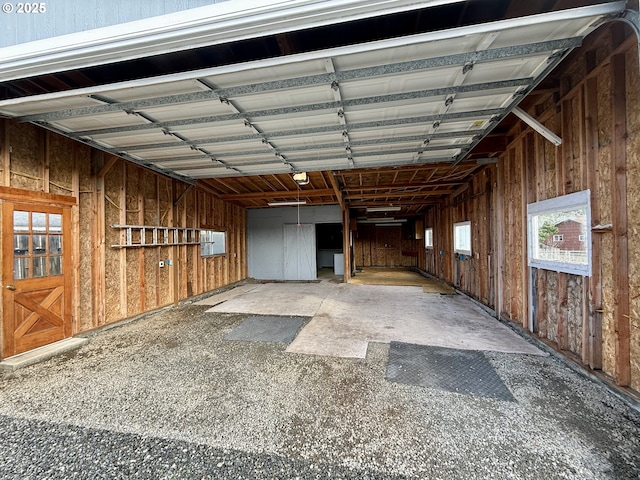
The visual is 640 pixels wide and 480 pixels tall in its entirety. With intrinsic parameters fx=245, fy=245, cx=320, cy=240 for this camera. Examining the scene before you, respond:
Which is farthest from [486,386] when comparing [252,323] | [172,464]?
[252,323]

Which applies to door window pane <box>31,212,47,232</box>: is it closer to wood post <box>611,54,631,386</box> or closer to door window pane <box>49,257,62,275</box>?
door window pane <box>49,257,62,275</box>

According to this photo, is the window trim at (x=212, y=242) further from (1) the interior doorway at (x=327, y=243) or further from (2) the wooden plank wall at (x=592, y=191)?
(2) the wooden plank wall at (x=592, y=191)

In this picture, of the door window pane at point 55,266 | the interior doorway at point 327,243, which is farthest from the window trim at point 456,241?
the door window pane at point 55,266

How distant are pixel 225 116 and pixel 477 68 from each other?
8.08ft

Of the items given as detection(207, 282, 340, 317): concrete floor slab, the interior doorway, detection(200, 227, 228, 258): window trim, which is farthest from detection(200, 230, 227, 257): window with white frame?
the interior doorway

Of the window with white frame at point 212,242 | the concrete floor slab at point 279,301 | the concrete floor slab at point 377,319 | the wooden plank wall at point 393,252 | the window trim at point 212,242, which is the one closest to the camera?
the concrete floor slab at point 377,319

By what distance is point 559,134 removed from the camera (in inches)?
111

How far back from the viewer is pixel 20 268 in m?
3.03

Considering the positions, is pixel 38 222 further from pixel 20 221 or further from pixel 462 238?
pixel 462 238

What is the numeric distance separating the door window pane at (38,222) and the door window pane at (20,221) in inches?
2.2

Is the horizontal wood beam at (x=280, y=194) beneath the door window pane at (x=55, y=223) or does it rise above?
above

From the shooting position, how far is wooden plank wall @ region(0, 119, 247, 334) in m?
3.21

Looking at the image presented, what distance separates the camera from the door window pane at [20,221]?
2988mm

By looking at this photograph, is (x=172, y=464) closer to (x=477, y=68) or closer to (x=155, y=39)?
(x=155, y=39)
